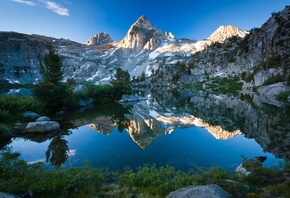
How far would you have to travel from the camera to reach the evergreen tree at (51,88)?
31206 millimetres

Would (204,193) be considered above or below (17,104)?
above

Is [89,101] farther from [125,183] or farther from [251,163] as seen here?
[251,163]

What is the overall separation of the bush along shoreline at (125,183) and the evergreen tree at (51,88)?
2598 cm

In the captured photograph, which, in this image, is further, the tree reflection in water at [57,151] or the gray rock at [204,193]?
the tree reflection in water at [57,151]

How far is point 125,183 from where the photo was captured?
335 inches

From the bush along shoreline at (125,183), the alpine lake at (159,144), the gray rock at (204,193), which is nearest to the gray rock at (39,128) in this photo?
the alpine lake at (159,144)

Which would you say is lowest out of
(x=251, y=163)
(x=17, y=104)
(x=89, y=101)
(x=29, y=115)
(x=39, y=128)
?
(x=29, y=115)

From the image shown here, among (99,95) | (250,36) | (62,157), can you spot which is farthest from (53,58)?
(250,36)

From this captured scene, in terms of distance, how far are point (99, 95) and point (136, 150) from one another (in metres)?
39.5

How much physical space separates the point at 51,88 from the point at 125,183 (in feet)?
98.4

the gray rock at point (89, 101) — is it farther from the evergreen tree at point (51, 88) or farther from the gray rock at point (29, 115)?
the gray rock at point (29, 115)

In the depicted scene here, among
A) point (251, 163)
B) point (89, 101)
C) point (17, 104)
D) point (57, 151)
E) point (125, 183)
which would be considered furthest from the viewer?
point (89, 101)

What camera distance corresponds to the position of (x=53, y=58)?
34.8 meters

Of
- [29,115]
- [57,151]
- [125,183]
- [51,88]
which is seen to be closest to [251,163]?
[125,183]
